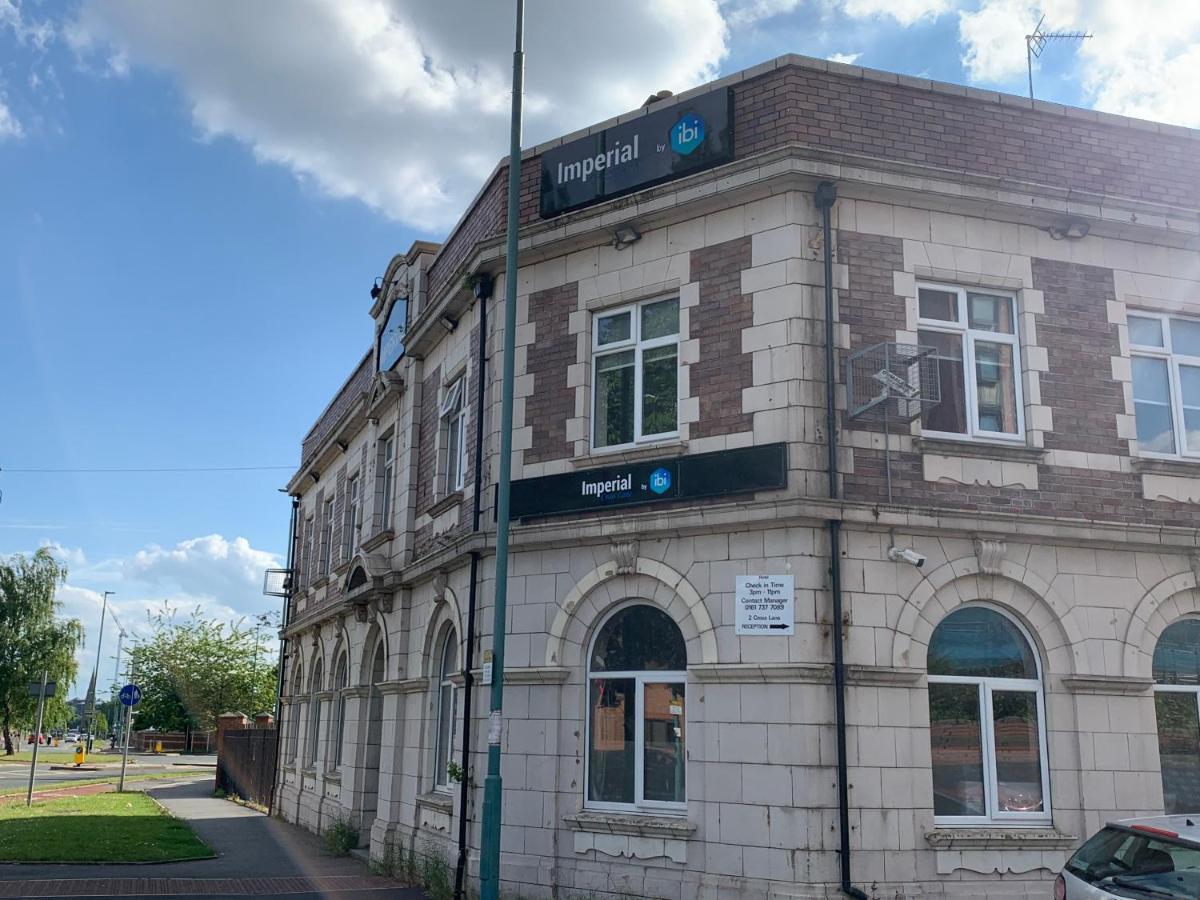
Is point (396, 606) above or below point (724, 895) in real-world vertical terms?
above

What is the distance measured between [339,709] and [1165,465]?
1517 cm

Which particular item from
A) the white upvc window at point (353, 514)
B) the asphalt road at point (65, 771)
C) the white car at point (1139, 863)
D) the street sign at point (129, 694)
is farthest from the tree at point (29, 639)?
the white car at point (1139, 863)


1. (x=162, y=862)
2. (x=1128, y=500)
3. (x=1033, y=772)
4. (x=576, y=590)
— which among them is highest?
(x=1128, y=500)

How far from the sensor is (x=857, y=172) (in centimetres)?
1157

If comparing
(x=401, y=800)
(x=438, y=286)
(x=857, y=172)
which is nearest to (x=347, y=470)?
(x=438, y=286)

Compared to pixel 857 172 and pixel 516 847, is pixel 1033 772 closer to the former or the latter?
pixel 516 847

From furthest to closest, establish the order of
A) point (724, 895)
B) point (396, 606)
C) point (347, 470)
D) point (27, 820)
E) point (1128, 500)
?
point (347, 470)
point (27, 820)
point (396, 606)
point (1128, 500)
point (724, 895)

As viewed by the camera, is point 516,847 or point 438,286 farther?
point 438,286

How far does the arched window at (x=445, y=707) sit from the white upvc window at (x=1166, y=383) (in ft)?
28.0

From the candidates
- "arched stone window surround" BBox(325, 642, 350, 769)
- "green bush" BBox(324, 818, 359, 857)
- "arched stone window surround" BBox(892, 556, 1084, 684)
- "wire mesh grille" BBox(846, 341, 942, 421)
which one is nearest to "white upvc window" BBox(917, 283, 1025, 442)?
"wire mesh grille" BBox(846, 341, 942, 421)

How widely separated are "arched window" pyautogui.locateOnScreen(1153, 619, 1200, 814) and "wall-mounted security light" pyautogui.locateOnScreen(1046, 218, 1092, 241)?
4249mm

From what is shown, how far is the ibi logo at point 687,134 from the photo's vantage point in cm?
1228

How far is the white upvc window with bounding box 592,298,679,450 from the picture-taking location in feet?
40.0

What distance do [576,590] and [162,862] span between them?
26.1 feet
